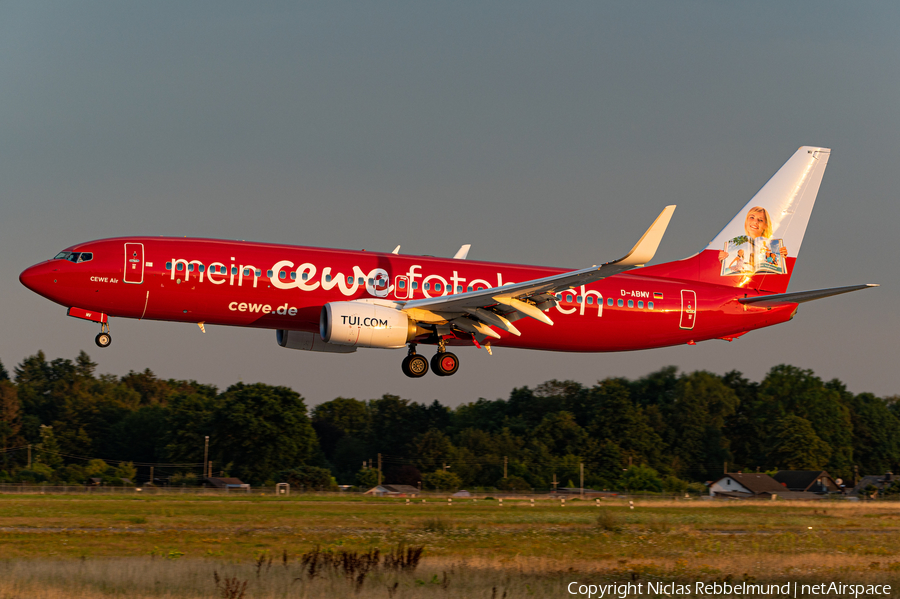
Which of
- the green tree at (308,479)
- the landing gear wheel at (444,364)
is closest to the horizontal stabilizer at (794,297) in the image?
the landing gear wheel at (444,364)

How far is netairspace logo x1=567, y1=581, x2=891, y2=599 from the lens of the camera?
18.4 metres

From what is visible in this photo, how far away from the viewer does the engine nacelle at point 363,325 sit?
96.9 feet

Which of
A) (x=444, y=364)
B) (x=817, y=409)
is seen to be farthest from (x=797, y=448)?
(x=444, y=364)

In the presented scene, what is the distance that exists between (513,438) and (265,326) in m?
82.2

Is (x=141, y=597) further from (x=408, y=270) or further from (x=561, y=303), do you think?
(x=561, y=303)

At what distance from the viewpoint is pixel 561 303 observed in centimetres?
3412

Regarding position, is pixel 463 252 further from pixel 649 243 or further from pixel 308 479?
pixel 308 479

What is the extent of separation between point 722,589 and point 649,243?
10264 mm

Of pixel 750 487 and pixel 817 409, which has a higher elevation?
pixel 817 409

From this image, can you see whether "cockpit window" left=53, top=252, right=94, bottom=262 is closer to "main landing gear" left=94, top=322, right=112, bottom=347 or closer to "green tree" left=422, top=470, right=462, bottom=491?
"main landing gear" left=94, top=322, right=112, bottom=347

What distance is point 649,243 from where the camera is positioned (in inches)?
1033

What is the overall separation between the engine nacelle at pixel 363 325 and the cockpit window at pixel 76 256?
7.62 metres

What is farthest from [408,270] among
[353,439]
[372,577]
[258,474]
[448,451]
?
[353,439]

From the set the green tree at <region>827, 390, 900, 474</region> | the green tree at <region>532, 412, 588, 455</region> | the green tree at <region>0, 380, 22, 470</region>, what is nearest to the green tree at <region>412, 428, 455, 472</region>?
the green tree at <region>532, 412, 588, 455</region>
